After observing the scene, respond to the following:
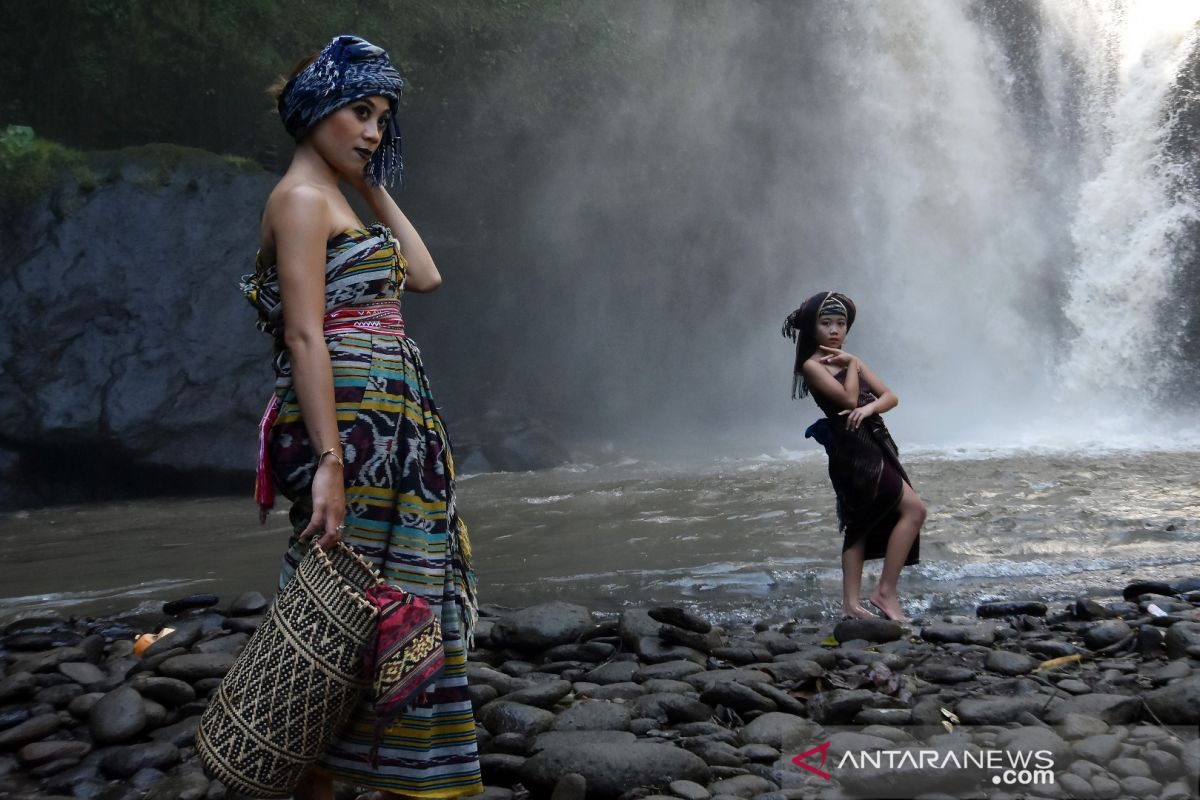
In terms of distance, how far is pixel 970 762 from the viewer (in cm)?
276

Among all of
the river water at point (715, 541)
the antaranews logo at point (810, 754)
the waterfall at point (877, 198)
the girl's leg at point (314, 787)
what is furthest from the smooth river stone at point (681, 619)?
the waterfall at point (877, 198)

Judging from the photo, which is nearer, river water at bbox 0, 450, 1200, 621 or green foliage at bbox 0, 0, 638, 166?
river water at bbox 0, 450, 1200, 621

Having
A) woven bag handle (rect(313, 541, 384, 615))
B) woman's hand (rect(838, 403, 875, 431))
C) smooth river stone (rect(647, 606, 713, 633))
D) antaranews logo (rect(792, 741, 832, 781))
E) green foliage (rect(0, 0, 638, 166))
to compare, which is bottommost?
antaranews logo (rect(792, 741, 832, 781))

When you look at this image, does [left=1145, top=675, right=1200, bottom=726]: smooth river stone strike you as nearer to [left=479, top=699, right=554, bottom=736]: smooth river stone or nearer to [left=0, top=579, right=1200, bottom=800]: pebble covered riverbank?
[left=0, top=579, right=1200, bottom=800]: pebble covered riverbank

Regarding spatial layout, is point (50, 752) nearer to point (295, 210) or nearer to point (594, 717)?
point (594, 717)

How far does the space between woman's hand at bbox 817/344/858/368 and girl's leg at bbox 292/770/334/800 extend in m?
3.34

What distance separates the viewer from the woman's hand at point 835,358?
16.4ft

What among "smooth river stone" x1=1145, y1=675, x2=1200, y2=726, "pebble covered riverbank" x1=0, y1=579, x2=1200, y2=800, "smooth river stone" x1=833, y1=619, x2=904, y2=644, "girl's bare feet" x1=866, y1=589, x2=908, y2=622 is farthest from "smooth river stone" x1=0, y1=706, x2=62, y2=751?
"smooth river stone" x1=1145, y1=675, x2=1200, y2=726

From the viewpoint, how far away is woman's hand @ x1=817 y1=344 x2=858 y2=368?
16.4 ft

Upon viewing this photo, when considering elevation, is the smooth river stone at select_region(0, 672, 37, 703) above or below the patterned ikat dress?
below

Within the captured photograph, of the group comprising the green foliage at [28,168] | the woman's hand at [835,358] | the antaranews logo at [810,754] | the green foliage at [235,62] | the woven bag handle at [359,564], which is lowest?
the antaranews logo at [810,754]

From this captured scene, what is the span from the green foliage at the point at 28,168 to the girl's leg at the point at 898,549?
36.9ft

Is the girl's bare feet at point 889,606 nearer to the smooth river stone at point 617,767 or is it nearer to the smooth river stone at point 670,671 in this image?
the smooth river stone at point 670,671

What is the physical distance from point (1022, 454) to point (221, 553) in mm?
8977
